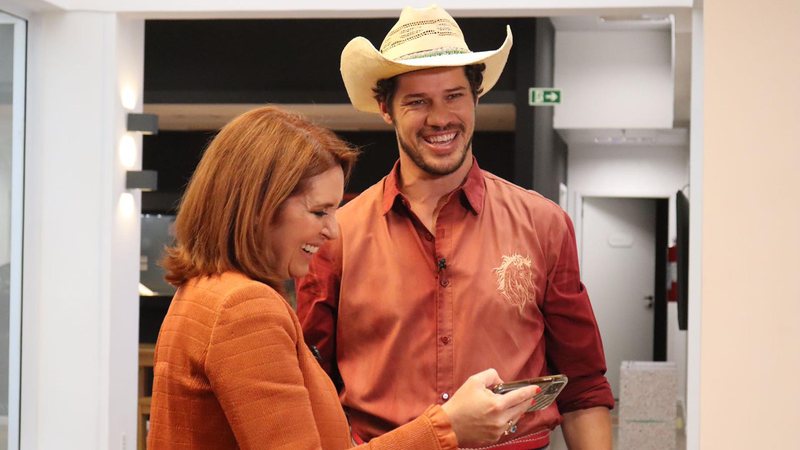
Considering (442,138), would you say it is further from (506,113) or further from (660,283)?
(660,283)

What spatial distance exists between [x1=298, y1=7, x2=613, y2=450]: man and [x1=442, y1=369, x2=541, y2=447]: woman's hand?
50cm

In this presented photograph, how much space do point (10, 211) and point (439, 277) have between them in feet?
8.26

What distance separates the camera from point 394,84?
254cm

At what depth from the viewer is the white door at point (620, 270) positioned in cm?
1558

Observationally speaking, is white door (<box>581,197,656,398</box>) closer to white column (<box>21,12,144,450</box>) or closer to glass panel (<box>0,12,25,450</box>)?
white column (<box>21,12,144,450</box>)

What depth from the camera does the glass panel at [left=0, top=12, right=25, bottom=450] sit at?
439cm

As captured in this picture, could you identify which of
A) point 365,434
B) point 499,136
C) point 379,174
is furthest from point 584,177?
point 365,434

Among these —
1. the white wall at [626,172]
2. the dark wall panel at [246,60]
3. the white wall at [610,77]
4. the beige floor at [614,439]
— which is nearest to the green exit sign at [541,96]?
the dark wall panel at [246,60]

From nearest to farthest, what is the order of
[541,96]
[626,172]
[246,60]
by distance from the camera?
[246,60], [541,96], [626,172]

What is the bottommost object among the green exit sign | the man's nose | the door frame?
the door frame

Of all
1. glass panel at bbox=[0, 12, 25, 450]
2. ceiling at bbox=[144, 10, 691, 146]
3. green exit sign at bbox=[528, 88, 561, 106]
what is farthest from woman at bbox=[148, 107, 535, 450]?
green exit sign at bbox=[528, 88, 561, 106]

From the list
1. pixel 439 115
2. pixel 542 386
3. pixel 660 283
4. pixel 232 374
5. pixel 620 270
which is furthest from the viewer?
pixel 660 283

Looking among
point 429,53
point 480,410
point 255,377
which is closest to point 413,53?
point 429,53

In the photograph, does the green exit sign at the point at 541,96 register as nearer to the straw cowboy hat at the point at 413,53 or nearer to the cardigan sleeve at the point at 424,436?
the straw cowboy hat at the point at 413,53
